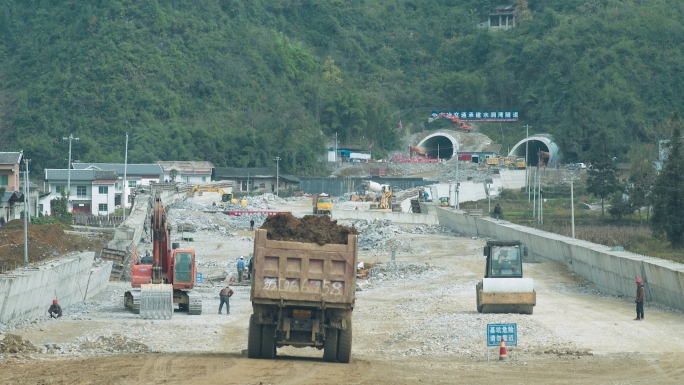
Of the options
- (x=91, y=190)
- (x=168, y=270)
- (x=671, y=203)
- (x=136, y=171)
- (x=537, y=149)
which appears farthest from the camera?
(x=537, y=149)

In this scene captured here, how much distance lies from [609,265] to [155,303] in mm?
14421

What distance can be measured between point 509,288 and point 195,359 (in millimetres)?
9735

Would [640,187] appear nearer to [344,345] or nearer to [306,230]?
[344,345]

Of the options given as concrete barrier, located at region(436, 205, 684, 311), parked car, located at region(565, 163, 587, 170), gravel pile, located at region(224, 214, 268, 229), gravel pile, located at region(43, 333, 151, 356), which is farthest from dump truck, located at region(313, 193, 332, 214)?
gravel pile, located at region(43, 333, 151, 356)

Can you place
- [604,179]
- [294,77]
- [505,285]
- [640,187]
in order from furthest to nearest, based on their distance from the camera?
1. [294,77]
2. [604,179]
3. [640,187]
4. [505,285]

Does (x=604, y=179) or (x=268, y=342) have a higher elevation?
(x=604, y=179)

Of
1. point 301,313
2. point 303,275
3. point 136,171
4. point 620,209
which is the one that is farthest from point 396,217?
point 303,275

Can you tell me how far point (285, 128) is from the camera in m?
118

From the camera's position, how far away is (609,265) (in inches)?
1345

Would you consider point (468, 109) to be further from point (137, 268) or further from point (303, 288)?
point (303, 288)

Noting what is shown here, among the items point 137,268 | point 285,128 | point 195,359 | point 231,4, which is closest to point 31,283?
→ point 137,268

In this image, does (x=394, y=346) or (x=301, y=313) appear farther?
(x=394, y=346)

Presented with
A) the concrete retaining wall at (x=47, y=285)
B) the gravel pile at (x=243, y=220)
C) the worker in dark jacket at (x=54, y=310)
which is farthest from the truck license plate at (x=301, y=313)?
the gravel pile at (x=243, y=220)

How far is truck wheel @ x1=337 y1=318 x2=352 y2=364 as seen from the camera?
19750 millimetres
